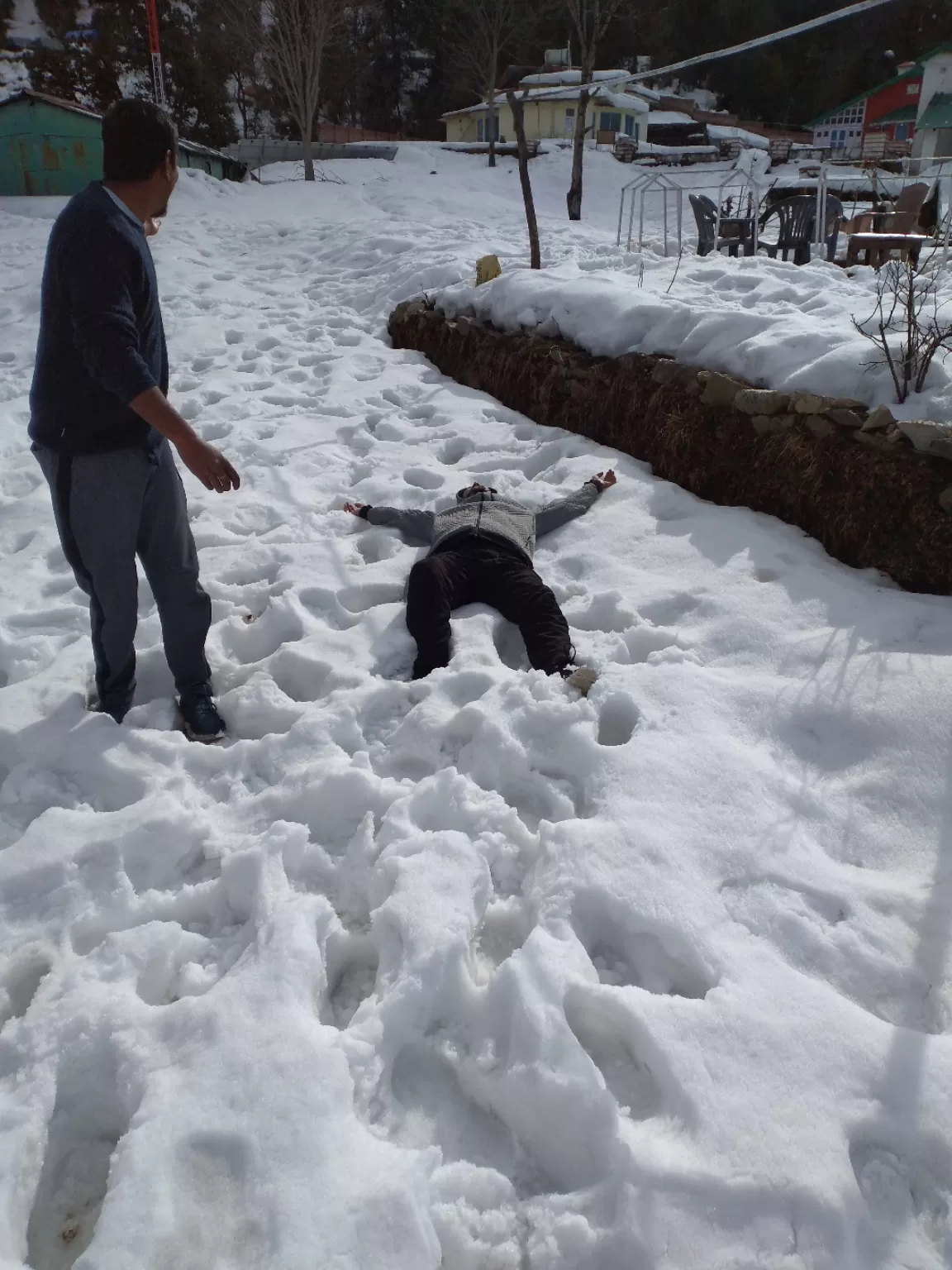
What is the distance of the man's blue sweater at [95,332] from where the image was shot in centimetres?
211

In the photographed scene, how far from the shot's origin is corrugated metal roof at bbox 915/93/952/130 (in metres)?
26.4

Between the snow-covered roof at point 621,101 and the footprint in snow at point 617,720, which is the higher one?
the snow-covered roof at point 621,101

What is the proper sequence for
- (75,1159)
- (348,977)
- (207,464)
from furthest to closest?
1. (207,464)
2. (348,977)
3. (75,1159)

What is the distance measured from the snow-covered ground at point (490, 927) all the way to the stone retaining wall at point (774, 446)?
181mm

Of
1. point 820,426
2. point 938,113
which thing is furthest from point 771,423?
point 938,113

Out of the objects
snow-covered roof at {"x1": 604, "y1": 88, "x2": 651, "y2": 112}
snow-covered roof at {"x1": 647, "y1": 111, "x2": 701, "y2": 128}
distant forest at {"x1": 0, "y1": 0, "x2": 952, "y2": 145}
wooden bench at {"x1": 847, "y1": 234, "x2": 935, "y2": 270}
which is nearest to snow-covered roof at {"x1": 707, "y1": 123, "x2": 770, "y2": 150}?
snow-covered roof at {"x1": 647, "y1": 111, "x2": 701, "y2": 128}

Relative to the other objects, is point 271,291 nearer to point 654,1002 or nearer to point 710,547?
point 710,547

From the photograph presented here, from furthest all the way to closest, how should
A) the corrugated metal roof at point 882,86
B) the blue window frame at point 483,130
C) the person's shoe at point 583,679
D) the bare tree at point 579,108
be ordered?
the blue window frame at point 483,130 → the corrugated metal roof at point 882,86 → the bare tree at point 579,108 → the person's shoe at point 583,679

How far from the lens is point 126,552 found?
2510mm

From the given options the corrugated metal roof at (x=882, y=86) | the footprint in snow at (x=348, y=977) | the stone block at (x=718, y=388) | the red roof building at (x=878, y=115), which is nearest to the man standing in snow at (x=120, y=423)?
the footprint in snow at (x=348, y=977)

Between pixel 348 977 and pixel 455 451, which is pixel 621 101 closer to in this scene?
pixel 455 451

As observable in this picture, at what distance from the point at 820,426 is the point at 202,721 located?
313 cm

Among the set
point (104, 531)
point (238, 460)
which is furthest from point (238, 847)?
point (238, 460)

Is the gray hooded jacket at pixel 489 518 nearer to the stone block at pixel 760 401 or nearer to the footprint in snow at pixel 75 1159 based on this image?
the stone block at pixel 760 401
